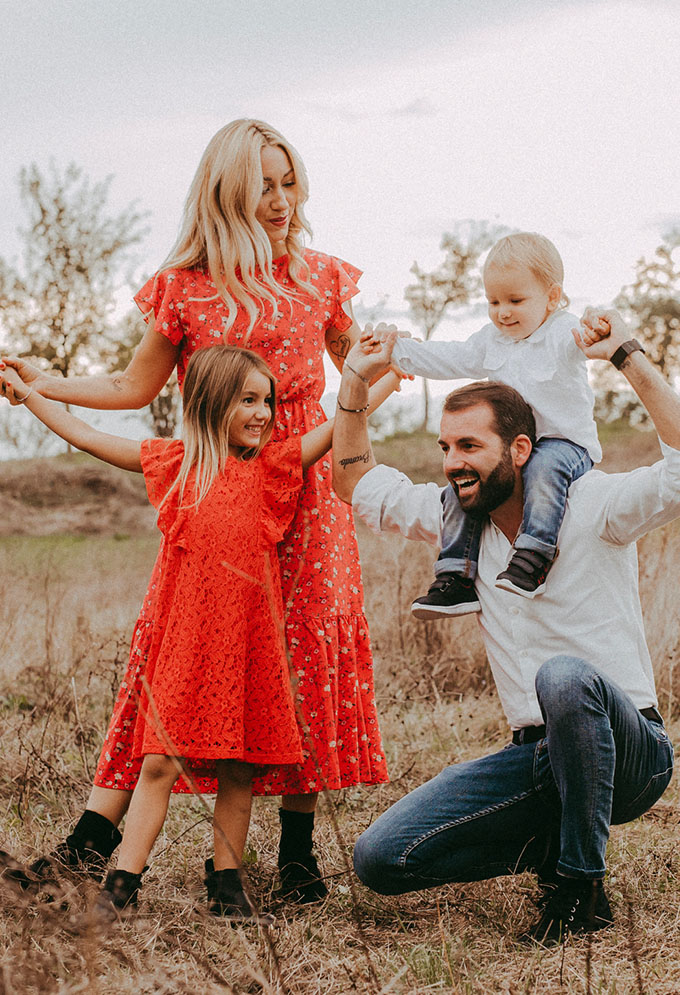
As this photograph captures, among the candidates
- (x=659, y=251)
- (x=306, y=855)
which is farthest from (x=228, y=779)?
(x=659, y=251)

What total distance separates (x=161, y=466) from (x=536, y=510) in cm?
112

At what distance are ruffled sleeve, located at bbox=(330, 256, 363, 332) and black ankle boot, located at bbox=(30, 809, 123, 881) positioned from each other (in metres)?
1.74

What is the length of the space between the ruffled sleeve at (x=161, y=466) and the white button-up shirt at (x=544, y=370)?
72 cm

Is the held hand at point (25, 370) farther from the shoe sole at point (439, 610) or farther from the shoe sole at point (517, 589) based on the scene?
the shoe sole at point (517, 589)

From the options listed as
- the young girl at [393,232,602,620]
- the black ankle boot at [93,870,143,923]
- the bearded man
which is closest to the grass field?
the black ankle boot at [93,870,143,923]

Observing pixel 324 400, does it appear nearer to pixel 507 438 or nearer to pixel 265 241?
pixel 265 241

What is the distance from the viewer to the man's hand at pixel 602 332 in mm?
2615

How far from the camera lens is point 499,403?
2.87 metres

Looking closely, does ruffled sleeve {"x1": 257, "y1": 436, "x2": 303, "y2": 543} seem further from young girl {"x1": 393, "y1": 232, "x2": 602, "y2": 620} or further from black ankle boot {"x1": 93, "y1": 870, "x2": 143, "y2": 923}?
black ankle boot {"x1": 93, "y1": 870, "x2": 143, "y2": 923}

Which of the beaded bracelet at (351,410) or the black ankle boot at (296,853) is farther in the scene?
the black ankle boot at (296,853)

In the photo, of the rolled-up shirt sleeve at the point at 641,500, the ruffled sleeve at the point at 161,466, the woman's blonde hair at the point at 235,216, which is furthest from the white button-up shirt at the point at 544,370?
the ruffled sleeve at the point at 161,466

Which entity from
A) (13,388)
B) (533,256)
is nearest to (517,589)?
(533,256)

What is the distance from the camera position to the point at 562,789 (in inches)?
103

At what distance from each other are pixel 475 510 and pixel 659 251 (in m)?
24.6
